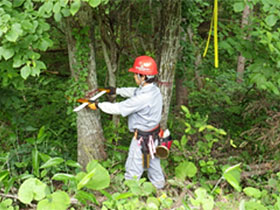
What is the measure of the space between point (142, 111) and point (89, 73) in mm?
831

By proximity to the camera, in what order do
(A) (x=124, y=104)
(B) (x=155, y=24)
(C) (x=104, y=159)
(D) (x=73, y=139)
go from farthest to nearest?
(B) (x=155, y=24) < (D) (x=73, y=139) < (C) (x=104, y=159) < (A) (x=124, y=104)

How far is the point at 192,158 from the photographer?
4.27 meters

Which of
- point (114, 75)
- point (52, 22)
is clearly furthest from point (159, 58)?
point (52, 22)

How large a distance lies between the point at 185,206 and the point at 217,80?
5.98 m

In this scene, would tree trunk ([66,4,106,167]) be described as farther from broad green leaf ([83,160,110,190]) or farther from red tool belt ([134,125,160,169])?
broad green leaf ([83,160,110,190])

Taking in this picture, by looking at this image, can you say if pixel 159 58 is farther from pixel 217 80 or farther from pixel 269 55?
pixel 217 80

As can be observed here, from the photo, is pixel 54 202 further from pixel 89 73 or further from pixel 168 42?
pixel 168 42

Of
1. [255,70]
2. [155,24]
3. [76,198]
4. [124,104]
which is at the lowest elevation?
[76,198]

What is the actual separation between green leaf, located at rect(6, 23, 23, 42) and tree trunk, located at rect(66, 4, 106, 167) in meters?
1.24

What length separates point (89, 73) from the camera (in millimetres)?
3555

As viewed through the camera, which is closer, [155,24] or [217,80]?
[155,24]

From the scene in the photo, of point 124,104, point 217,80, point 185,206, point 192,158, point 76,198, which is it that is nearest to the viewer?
point 185,206

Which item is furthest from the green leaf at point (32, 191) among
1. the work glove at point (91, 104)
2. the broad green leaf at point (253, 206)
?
the broad green leaf at point (253, 206)

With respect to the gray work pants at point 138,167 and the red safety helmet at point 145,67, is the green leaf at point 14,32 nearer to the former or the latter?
the red safety helmet at point 145,67
